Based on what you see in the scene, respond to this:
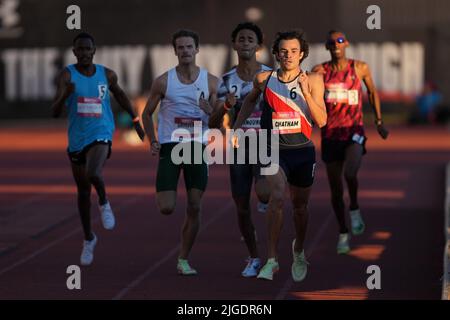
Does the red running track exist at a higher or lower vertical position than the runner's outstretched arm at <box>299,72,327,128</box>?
lower

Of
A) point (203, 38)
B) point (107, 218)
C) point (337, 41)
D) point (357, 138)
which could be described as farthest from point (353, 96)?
point (203, 38)

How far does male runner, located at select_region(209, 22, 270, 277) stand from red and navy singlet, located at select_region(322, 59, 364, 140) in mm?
1927

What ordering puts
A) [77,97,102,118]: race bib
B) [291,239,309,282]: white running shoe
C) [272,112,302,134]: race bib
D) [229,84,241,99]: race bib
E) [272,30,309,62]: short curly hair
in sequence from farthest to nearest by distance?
1. [77,97,102,118]: race bib
2. [229,84,241,99]: race bib
3. [291,239,309,282]: white running shoe
4. [272,112,302,134]: race bib
5. [272,30,309,62]: short curly hair

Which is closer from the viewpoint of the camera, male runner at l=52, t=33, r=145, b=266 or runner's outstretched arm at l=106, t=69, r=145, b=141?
male runner at l=52, t=33, r=145, b=266

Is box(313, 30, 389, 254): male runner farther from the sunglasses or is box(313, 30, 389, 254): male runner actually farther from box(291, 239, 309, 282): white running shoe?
box(291, 239, 309, 282): white running shoe

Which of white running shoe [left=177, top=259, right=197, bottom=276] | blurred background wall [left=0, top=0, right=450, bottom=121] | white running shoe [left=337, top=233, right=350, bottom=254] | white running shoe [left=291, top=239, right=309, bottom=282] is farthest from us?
blurred background wall [left=0, top=0, right=450, bottom=121]

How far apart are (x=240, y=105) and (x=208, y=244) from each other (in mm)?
2952

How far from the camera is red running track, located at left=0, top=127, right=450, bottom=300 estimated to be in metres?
11.9

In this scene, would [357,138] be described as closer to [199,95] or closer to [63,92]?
[199,95]

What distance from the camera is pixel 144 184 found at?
24.2 metres

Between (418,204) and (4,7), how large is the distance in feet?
129

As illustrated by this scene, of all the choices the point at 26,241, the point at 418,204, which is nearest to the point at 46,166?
the point at 418,204

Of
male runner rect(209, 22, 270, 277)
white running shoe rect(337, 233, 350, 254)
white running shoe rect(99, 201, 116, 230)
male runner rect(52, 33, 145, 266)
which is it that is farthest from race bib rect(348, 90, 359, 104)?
white running shoe rect(99, 201, 116, 230)

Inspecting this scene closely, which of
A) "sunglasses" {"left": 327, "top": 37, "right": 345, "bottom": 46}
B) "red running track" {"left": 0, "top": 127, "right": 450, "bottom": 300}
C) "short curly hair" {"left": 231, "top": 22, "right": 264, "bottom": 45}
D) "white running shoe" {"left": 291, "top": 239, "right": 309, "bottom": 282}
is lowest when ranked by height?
"red running track" {"left": 0, "top": 127, "right": 450, "bottom": 300}
